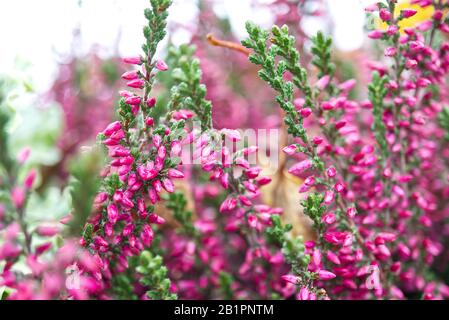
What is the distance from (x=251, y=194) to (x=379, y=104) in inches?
15.2

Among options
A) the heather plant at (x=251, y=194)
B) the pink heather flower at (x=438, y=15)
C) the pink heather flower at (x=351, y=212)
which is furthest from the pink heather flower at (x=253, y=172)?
the pink heather flower at (x=438, y=15)

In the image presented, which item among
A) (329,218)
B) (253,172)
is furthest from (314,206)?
(253,172)

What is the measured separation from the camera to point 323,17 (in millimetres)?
1890

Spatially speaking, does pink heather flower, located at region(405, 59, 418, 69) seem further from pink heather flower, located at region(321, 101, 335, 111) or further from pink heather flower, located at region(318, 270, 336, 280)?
pink heather flower, located at region(318, 270, 336, 280)

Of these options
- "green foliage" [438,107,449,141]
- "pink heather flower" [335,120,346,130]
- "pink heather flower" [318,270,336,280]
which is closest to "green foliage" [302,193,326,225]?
"pink heather flower" [318,270,336,280]

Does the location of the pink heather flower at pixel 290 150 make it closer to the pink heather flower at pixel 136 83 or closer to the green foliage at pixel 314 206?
the green foliage at pixel 314 206

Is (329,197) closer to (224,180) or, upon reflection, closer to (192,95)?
(224,180)

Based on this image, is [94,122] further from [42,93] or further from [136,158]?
[136,158]

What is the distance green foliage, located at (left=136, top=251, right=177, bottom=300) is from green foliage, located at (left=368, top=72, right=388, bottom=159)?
2.05 feet

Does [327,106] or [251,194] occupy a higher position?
[327,106]

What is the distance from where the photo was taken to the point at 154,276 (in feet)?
3.46

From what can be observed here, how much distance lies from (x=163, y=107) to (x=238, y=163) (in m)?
0.33
